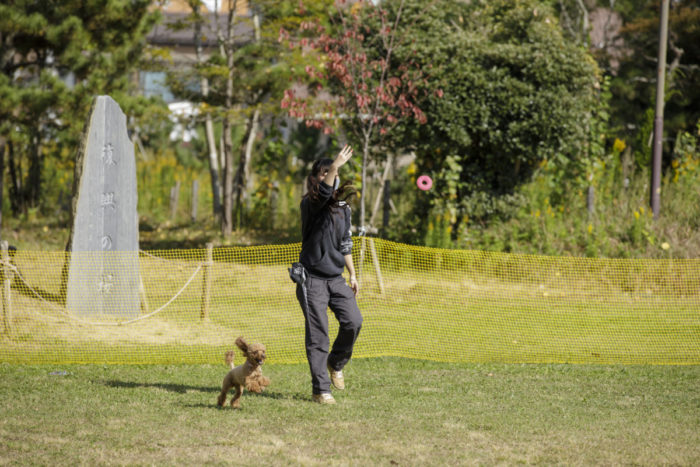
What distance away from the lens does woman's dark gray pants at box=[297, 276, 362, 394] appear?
567 cm

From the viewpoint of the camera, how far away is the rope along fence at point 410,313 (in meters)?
7.84

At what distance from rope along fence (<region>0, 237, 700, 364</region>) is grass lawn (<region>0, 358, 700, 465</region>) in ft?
1.98

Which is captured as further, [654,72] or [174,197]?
Result: [654,72]

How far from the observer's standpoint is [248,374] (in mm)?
5375

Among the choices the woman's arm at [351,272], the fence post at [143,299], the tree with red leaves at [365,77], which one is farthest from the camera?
the tree with red leaves at [365,77]

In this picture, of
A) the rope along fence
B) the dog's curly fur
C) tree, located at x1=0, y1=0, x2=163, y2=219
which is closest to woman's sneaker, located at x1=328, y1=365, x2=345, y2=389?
the dog's curly fur

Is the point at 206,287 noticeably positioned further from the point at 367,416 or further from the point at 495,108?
the point at 495,108

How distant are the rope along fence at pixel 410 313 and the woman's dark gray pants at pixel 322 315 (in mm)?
1724

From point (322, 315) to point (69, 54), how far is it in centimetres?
1087

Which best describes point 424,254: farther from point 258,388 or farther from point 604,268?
point 258,388

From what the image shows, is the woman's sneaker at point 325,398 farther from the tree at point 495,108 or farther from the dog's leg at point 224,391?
the tree at point 495,108

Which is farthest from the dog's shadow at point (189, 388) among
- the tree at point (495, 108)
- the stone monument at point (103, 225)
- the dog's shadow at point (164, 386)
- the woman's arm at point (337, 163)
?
the tree at point (495, 108)

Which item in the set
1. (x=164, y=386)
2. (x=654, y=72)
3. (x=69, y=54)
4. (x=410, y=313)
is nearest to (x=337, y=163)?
(x=164, y=386)

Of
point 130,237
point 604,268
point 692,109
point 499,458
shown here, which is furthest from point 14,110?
point 692,109
